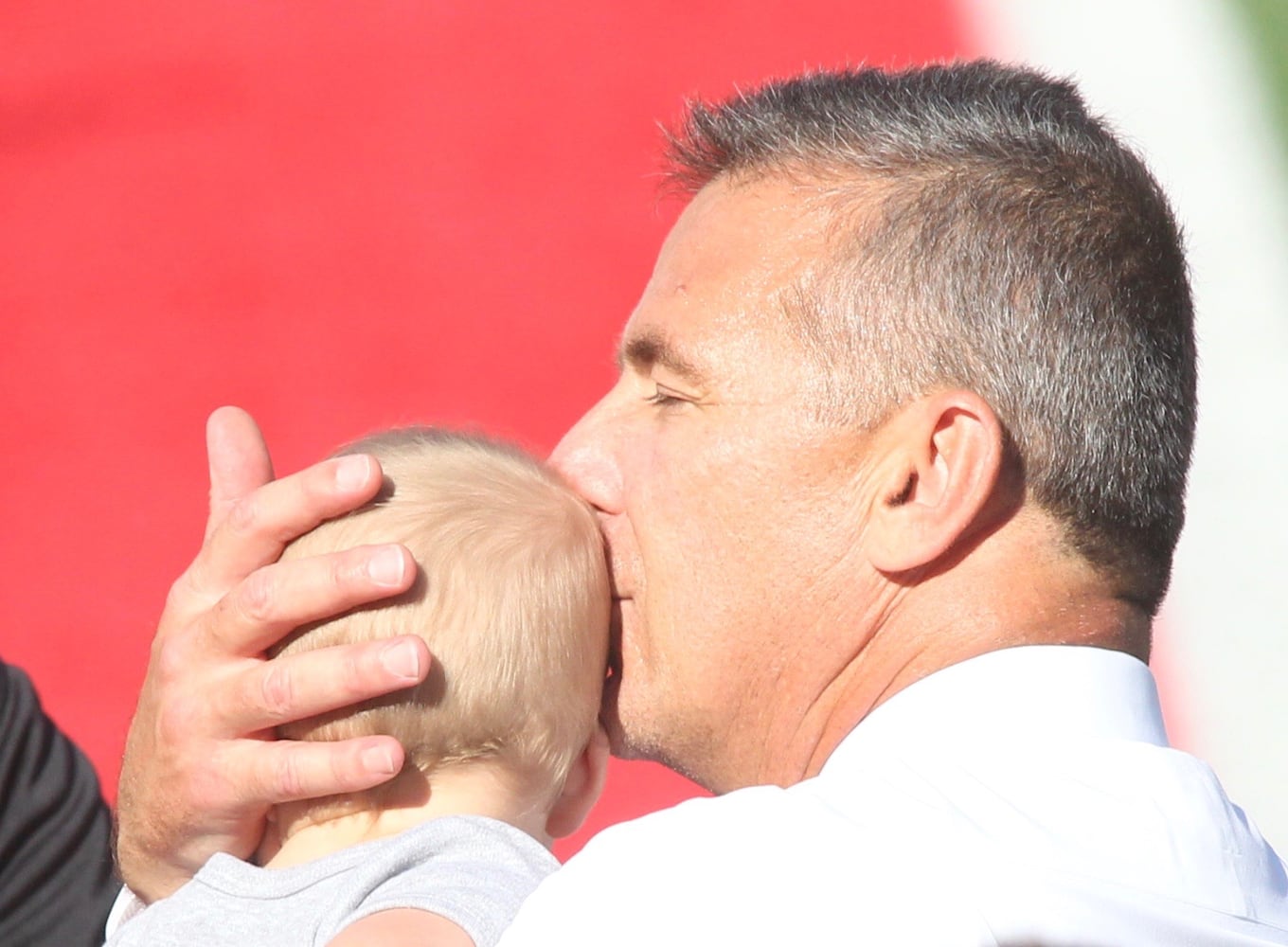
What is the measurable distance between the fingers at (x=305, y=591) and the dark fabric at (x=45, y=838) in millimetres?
776

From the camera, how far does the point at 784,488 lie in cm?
173

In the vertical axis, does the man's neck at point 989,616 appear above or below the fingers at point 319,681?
above

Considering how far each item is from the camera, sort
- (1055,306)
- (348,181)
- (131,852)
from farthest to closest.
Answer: (348,181) < (131,852) < (1055,306)

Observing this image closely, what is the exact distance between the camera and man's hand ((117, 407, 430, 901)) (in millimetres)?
1697

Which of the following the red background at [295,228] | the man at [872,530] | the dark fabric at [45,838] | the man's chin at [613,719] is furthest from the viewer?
the red background at [295,228]

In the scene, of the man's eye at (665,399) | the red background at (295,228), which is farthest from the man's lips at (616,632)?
the red background at (295,228)

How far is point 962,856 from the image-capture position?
4.36ft

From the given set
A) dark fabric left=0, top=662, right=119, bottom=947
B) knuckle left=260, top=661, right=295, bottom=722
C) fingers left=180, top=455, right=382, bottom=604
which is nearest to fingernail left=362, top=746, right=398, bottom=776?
knuckle left=260, top=661, right=295, bottom=722

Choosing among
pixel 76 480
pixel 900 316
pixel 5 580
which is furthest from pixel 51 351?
pixel 900 316

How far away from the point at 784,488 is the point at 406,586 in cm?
45

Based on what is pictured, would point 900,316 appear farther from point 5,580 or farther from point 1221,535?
point 5,580

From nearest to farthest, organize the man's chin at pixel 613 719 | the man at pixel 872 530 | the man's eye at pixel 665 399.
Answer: the man at pixel 872 530, the man's eye at pixel 665 399, the man's chin at pixel 613 719

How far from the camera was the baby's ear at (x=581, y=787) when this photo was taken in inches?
77.6

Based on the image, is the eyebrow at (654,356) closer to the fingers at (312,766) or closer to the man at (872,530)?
the man at (872,530)
